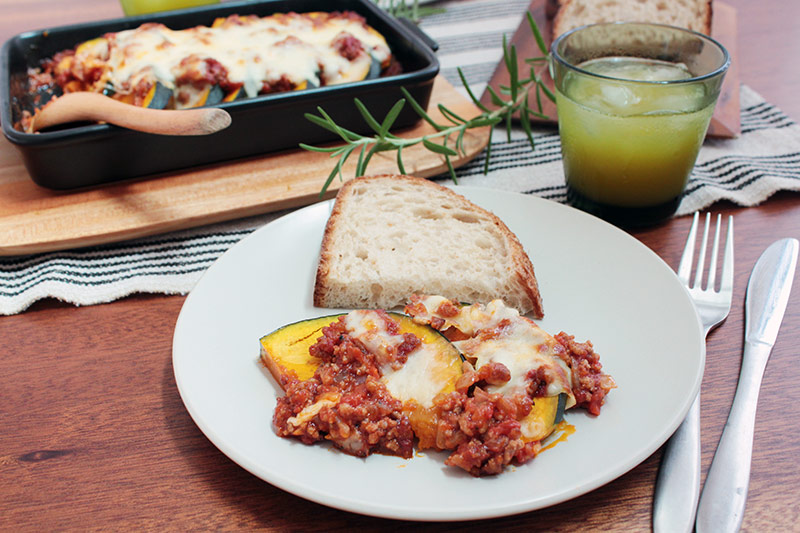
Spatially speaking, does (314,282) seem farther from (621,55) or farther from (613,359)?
(621,55)

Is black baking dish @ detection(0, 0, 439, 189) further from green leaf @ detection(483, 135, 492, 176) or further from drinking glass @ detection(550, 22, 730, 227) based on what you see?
drinking glass @ detection(550, 22, 730, 227)

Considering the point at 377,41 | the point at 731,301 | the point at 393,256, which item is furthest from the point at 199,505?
the point at 377,41

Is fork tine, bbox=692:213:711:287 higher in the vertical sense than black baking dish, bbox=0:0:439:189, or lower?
lower

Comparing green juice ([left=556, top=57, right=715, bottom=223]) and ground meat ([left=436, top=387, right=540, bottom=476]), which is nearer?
ground meat ([left=436, top=387, right=540, bottom=476])

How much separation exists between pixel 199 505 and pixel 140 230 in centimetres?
90

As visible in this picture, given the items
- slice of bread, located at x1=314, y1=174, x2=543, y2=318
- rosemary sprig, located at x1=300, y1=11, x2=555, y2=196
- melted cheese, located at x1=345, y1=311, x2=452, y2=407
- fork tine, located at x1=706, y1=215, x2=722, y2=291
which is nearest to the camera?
melted cheese, located at x1=345, y1=311, x2=452, y2=407

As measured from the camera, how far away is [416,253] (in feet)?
4.80

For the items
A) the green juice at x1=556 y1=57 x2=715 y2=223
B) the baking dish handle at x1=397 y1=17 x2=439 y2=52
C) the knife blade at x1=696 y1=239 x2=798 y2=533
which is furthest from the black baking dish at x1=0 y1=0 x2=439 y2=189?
the knife blade at x1=696 y1=239 x2=798 y2=533

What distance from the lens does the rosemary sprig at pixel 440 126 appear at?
1.80 metres

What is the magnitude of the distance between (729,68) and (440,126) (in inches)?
41.5

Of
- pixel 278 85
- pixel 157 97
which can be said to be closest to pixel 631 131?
pixel 278 85

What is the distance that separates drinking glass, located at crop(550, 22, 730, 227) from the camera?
156cm

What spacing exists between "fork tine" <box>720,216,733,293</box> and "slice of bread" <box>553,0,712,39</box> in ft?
3.65

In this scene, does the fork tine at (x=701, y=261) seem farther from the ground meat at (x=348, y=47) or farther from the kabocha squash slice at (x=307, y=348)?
the ground meat at (x=348, y=47)
